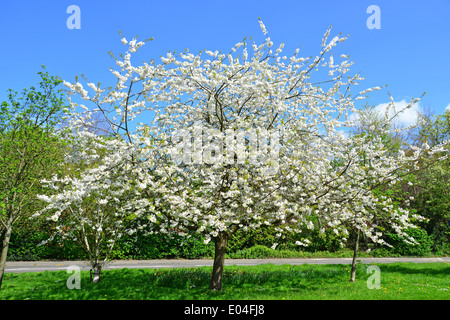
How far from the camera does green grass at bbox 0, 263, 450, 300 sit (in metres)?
8.80

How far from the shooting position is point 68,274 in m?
12.7

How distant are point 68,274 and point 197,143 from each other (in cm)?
879

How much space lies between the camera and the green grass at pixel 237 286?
8805 mm

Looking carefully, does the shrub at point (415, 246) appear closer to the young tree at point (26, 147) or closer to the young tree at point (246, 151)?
the young tree at point (246, 151)

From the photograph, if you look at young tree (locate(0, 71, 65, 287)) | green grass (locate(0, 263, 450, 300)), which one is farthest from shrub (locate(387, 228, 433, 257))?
young tree (locate(0, 71, 65, 287))

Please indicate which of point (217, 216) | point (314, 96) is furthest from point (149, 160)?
point (314, 96)

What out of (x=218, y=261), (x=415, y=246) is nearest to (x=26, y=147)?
(x=218, y=261)

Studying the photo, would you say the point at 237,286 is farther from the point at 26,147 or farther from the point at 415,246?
the point at 415,246

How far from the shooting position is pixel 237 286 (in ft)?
35.1

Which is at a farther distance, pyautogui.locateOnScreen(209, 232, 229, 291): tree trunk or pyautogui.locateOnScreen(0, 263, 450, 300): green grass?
pyautogui.locateOnScreen(209, 232, 229, 291): tree trunk

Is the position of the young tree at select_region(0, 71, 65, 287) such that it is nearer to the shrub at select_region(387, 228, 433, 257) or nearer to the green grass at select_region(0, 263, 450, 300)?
the green grass at select_region(0, 263, 450, 300)

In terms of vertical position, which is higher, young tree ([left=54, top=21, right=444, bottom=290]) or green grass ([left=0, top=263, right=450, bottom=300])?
young tree ([left=54, top=21, right=444, bottom=290])

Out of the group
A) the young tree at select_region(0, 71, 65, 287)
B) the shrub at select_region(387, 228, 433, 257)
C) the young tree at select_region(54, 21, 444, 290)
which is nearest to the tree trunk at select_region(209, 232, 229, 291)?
the young tree at select_region(54, 21, 444, 290)

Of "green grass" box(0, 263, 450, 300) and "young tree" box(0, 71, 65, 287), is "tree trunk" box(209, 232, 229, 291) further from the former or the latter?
"young tree" box(0, 71, 65, 287)
